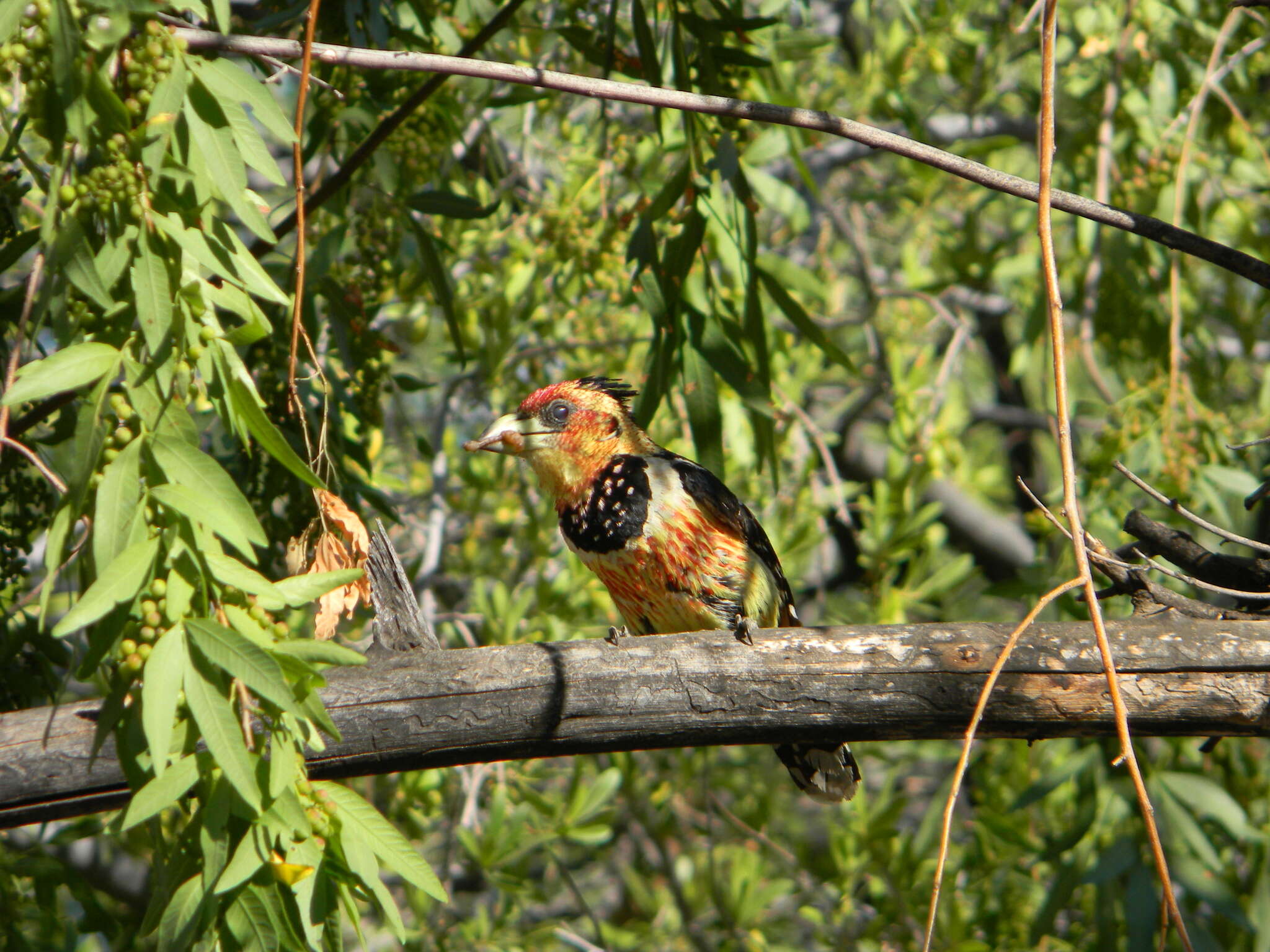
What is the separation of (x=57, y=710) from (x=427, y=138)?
59.1 inches

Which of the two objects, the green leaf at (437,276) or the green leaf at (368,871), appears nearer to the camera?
the green leaf at (368,871)

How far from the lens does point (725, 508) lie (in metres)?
2.89

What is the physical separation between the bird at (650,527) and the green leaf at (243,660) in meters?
1.29

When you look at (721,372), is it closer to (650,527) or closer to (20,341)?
(650,527)

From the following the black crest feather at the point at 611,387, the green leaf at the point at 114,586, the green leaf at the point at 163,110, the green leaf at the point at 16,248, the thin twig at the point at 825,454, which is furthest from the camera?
the thin twig at the point at 825,454

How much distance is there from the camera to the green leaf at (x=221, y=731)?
4.51ft

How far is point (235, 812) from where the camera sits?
4.85 feet

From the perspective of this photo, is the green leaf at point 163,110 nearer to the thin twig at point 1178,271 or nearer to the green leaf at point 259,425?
the green leaf at point 259,425

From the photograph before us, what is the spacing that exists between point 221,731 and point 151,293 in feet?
1.78

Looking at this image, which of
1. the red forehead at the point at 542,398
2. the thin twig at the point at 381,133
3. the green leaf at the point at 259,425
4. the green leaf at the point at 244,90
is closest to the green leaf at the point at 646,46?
the thin twig at the point at 381,133

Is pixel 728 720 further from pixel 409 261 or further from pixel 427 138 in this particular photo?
pixel 409 261

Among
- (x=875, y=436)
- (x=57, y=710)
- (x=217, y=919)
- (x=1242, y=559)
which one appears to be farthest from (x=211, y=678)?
(x=875, y=436)

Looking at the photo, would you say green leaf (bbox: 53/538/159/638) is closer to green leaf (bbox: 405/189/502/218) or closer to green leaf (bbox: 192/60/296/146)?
green leaf (bbox: 192/60/296/146)

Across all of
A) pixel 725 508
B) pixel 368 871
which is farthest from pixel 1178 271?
pixel 368 871
